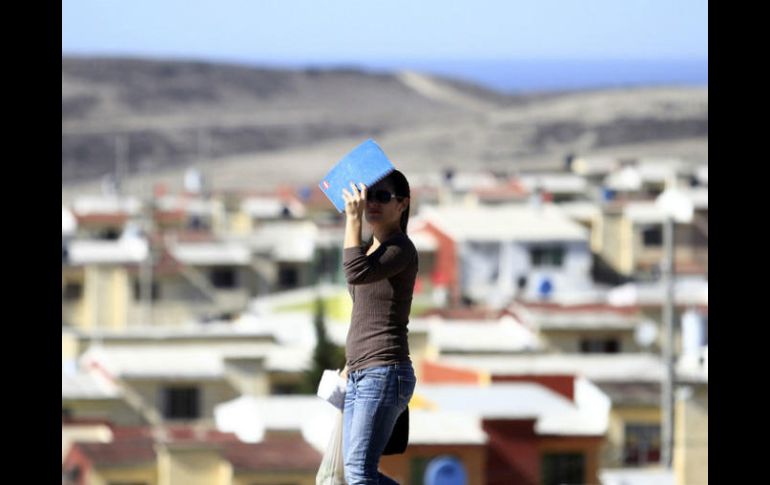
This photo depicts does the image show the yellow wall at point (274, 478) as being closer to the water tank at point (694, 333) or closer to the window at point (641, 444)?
the window at point (641, 444)

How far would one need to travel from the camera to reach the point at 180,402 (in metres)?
28.9

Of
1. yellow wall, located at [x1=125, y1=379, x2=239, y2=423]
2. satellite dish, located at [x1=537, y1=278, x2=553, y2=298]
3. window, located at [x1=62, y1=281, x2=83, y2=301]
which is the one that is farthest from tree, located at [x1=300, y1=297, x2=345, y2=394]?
window, located at [x1=62, y1=281, x2=83, y2=301]

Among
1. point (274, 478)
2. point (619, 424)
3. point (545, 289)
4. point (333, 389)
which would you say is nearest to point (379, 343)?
point (333, 389)

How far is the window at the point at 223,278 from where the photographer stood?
45.0 m

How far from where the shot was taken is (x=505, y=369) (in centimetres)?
2527

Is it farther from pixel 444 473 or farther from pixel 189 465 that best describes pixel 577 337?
pixel 444 473

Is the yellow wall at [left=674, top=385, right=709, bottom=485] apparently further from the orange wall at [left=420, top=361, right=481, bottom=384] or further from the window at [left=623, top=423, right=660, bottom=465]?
the window at [left=623, top=423, right=660, bottom=465]

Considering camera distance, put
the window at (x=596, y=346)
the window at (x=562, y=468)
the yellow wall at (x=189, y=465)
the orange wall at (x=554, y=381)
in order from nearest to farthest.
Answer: the yellow wall at (x=189, y=465) < the window at (x=562, y=468) < the orange wall at (x=554, y=381) < the window at (x=596, y=346)

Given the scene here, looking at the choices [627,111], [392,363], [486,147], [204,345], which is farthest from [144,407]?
[627,111]

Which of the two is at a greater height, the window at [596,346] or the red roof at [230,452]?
the window at [596,346]

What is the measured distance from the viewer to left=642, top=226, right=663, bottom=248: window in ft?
166

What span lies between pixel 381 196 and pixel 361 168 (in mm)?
141

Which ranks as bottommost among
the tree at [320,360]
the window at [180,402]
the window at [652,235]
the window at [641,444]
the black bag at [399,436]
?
the black bag at [399,436]

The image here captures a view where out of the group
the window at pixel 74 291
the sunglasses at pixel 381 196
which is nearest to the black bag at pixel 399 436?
the sunglasses at pixel 381 196
